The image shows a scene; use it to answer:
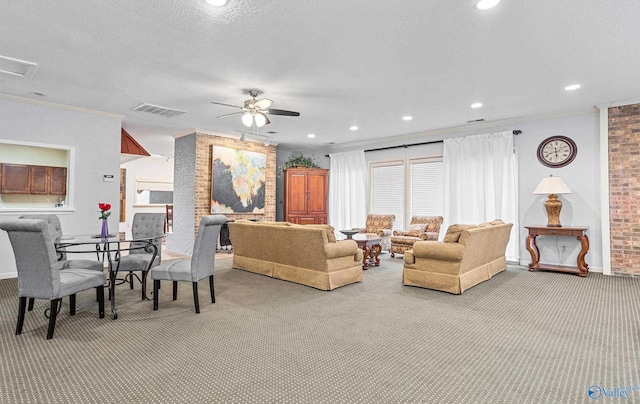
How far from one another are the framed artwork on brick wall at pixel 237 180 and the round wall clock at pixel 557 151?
19.5 feet

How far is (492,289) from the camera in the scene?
458cm

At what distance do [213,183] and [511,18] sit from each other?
20.6ft

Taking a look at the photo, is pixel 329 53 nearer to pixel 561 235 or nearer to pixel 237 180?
pixel 561 235

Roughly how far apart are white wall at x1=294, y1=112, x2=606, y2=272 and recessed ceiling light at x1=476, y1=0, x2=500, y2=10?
440cm

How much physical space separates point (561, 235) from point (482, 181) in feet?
5.52

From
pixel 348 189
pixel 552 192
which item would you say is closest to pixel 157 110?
pixel 348 189

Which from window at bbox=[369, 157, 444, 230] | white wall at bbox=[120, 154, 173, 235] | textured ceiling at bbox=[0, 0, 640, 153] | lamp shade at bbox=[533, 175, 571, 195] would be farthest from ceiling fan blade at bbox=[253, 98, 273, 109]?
white wall at bbox=[120, 154, 173, 235]

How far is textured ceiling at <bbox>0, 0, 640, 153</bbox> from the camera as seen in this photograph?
2830 millimetres

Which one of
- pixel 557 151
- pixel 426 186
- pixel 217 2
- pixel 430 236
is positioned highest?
pixel 217 2

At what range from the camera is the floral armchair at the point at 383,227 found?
Answer: 777 centimetres

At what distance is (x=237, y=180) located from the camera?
805 cm

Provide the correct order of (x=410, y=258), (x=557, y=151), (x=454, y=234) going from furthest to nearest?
(x=557, y=151), (x=410, y=258), (x=454, y=234)

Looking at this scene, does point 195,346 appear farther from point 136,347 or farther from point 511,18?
point 511,18

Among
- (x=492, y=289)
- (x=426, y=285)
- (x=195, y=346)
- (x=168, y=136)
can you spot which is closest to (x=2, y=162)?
(x=168, y=136)
